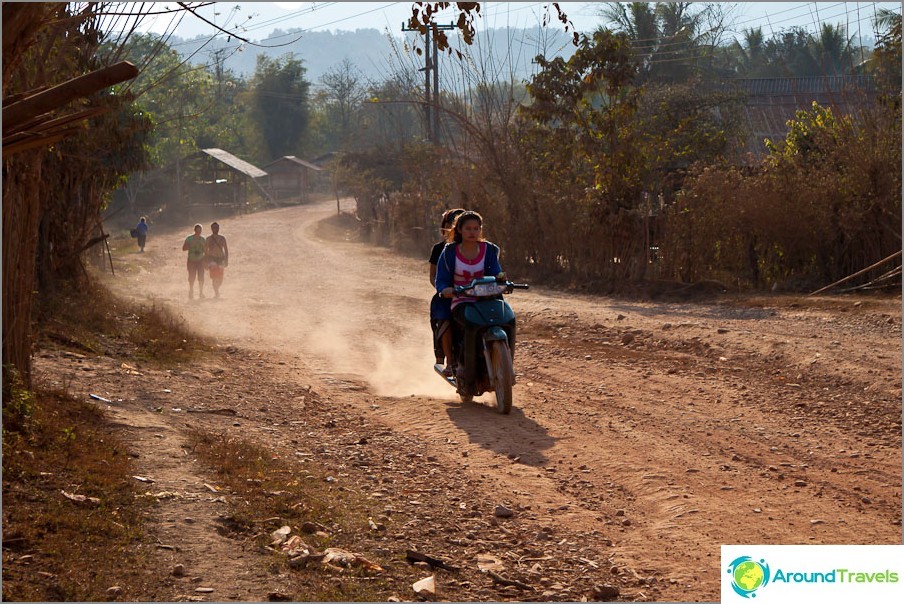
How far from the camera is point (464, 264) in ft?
30.9

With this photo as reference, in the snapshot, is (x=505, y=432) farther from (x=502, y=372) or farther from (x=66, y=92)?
(x=66, y=92)

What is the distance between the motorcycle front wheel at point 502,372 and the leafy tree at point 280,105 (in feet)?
264

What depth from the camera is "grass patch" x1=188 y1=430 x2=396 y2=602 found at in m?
4.87

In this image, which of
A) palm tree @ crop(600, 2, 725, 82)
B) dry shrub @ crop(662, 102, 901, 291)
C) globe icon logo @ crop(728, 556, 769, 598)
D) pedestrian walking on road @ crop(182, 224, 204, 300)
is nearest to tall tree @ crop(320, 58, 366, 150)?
palm tree @ crop(600, 2, 725, 82)

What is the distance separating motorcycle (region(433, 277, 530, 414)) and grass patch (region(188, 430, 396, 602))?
2280mm

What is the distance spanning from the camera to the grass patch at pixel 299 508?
4867 mm

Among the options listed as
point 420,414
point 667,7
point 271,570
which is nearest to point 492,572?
point 271,570

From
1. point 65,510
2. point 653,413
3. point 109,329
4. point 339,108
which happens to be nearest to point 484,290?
point 653,413

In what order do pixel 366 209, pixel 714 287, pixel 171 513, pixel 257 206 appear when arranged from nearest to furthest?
pixel 171 513, pixel 714 287, pixel 366 209, pixel 257 206

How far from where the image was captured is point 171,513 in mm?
5699

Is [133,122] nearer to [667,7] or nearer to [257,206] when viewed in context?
[667,7]

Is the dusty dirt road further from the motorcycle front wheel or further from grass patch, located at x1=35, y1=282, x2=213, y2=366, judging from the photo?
grass patch, located at x1=35, y1=282, x2=213, y2=366

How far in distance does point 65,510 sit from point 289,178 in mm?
78717

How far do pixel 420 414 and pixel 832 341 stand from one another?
6.05m
